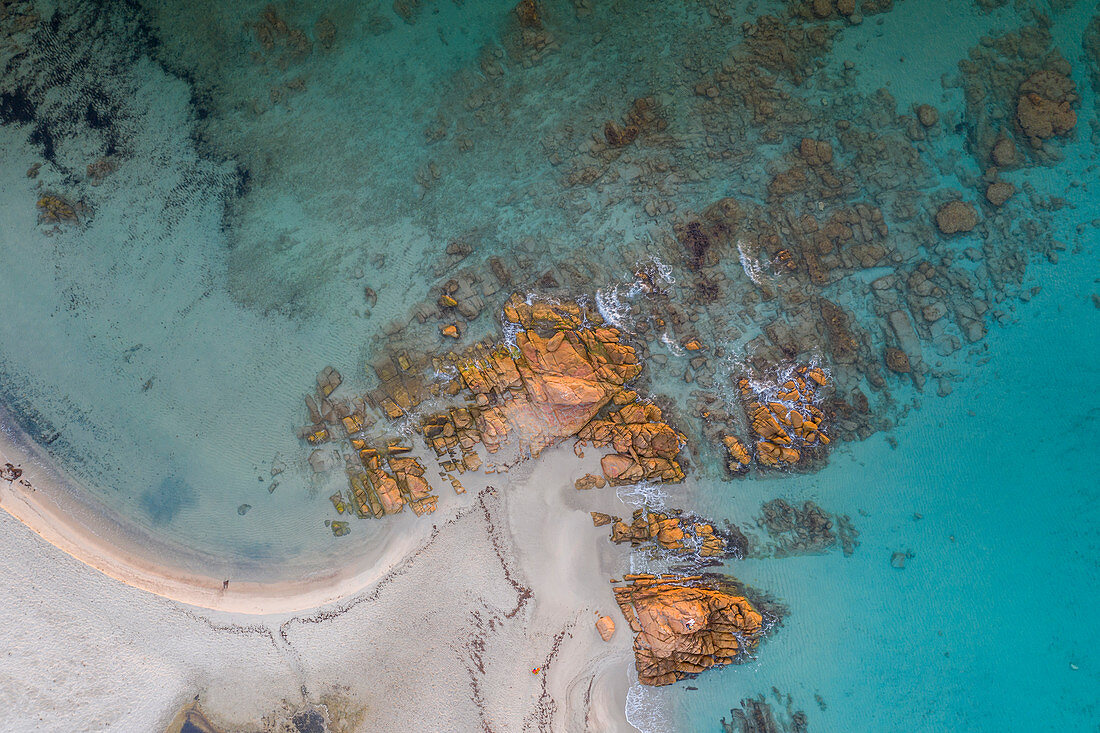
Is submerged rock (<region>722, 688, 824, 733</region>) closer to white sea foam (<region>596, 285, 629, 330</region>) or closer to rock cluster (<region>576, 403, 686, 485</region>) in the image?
rock cluster (<region>576, 403, 686, 485</region>)

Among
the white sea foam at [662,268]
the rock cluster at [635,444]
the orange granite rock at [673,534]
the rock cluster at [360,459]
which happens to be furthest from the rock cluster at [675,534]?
the white sea foam at [662,268]

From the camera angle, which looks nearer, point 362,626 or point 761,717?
point 362,626

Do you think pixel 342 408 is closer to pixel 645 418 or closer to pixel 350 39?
pixel 645 418

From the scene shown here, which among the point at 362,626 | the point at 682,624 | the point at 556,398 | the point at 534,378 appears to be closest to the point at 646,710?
the point at 682,624

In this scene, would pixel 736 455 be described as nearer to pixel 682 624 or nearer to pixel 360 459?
pixel 682 624

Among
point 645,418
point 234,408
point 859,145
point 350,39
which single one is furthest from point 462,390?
point 859,145
